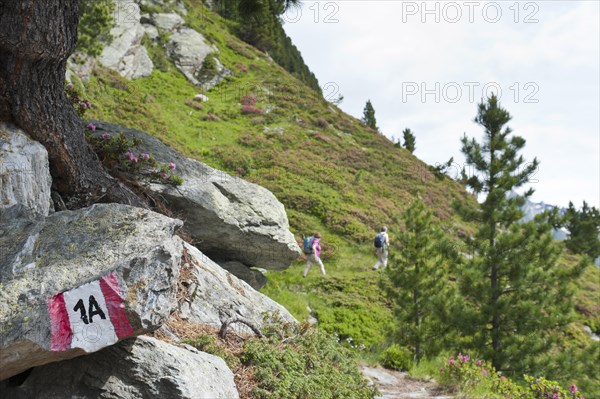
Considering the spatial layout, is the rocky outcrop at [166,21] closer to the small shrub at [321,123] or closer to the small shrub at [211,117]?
the small shrub at [211,117]

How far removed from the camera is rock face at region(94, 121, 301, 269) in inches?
367

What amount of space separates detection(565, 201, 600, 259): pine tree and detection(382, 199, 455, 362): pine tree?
3158 cm

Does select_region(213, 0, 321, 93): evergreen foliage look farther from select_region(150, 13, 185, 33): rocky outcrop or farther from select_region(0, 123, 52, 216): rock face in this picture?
select_region(150, 13, 185, 33): rocky outcrop

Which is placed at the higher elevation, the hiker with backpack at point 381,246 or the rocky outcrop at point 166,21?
the rocky outcrop at point 166,21

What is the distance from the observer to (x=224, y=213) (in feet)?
32.2

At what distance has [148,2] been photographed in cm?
4381

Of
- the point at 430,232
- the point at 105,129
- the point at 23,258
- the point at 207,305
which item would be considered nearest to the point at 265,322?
the point at 207,305

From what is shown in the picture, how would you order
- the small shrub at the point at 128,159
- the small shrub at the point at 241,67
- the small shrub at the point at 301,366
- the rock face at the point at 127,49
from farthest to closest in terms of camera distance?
the small shrub at the point at 241,67
the rock face at the point at 127,49
the small shrub at the point at 128,159
the small shrub at the point at 301,366

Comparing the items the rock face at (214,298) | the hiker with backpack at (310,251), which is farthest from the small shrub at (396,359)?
the hiker with backpack at (310,251)

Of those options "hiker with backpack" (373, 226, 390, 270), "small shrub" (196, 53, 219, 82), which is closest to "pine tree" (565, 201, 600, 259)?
"hiker with backpack" (373, 226, 390, 270)

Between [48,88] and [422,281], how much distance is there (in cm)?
1254

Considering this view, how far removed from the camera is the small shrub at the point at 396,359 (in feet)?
39.1

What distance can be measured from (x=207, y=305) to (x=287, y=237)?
14.9 ft

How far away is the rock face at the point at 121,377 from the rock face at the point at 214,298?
201 cm
